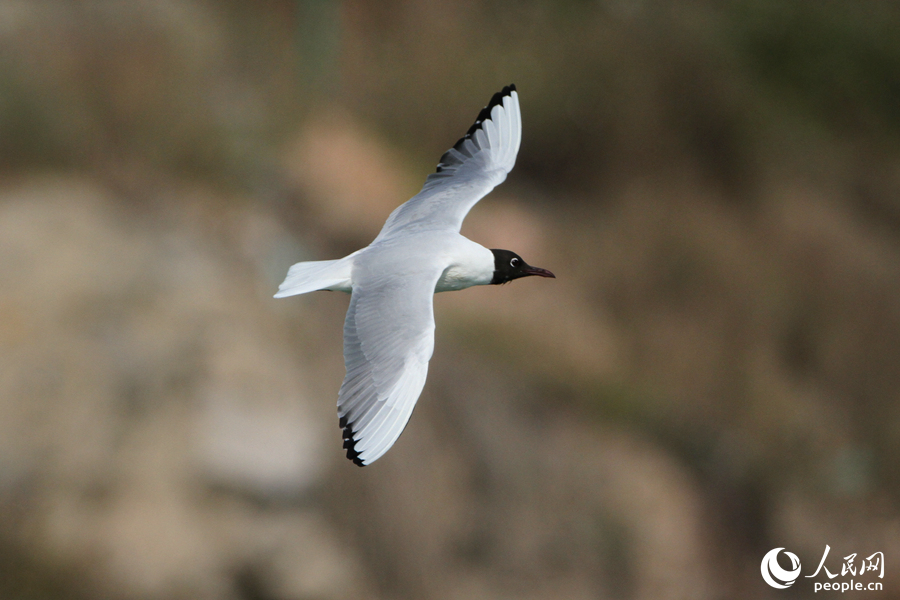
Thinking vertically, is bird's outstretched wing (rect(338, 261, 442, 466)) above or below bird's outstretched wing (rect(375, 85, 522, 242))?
below

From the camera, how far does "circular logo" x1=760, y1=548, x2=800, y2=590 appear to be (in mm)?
7246

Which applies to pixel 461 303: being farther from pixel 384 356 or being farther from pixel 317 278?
pixel 384 356

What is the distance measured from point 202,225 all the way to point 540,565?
3834 millimetres

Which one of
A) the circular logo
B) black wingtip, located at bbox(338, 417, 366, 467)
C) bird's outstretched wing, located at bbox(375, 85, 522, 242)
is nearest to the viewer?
black wingtip, located at bbox(338, 417, 366, 467)

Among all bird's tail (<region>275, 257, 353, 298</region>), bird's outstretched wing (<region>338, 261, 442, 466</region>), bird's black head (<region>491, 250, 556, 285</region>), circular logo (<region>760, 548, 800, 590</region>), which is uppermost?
circular logo (<region>760, 548, 800, 590</region>)

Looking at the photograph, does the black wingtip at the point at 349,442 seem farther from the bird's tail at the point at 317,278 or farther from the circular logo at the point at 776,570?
the circular logo at the point at 776,570

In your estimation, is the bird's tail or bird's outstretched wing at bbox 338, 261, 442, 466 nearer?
bird's outstretched wing at bbox 338, 261, 442, 466

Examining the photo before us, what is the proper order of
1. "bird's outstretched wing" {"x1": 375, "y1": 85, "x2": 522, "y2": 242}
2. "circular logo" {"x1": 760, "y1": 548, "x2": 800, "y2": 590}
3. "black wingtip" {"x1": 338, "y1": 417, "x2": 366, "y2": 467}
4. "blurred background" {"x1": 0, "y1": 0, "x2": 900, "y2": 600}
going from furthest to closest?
1. "circular logo" {"x1": 760, "y1": 548, "x2": 800, "y2": 590}
2. "blurred background" {"x1": 0, "y1": 0, "x2": 900, "y2": 600}
3. "bird's outstretched wing" {"x1": 375, "y1": 85, "x2": 522, "y2": 242}
4. "black wingtip" {"x1": 338, "y1": 417, "x2": 366, "y2": 467}

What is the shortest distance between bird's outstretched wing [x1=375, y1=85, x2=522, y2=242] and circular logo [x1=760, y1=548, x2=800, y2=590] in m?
5.54

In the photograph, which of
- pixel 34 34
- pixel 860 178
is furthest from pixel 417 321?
pixel 860 178

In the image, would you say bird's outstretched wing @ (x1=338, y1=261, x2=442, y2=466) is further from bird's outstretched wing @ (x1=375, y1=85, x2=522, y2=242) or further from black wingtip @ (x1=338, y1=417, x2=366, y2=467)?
bird's outstretched wing @ (x1=375, y1=85, x2=522, y2=242)

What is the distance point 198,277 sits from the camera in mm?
6355

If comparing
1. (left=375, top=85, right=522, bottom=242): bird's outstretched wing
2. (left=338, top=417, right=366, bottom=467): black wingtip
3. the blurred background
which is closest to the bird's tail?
(left=375, top=85, right=522, bottom=242): bird's outstretched wing

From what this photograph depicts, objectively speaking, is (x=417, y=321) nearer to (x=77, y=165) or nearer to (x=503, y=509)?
(x=503, y=509)
